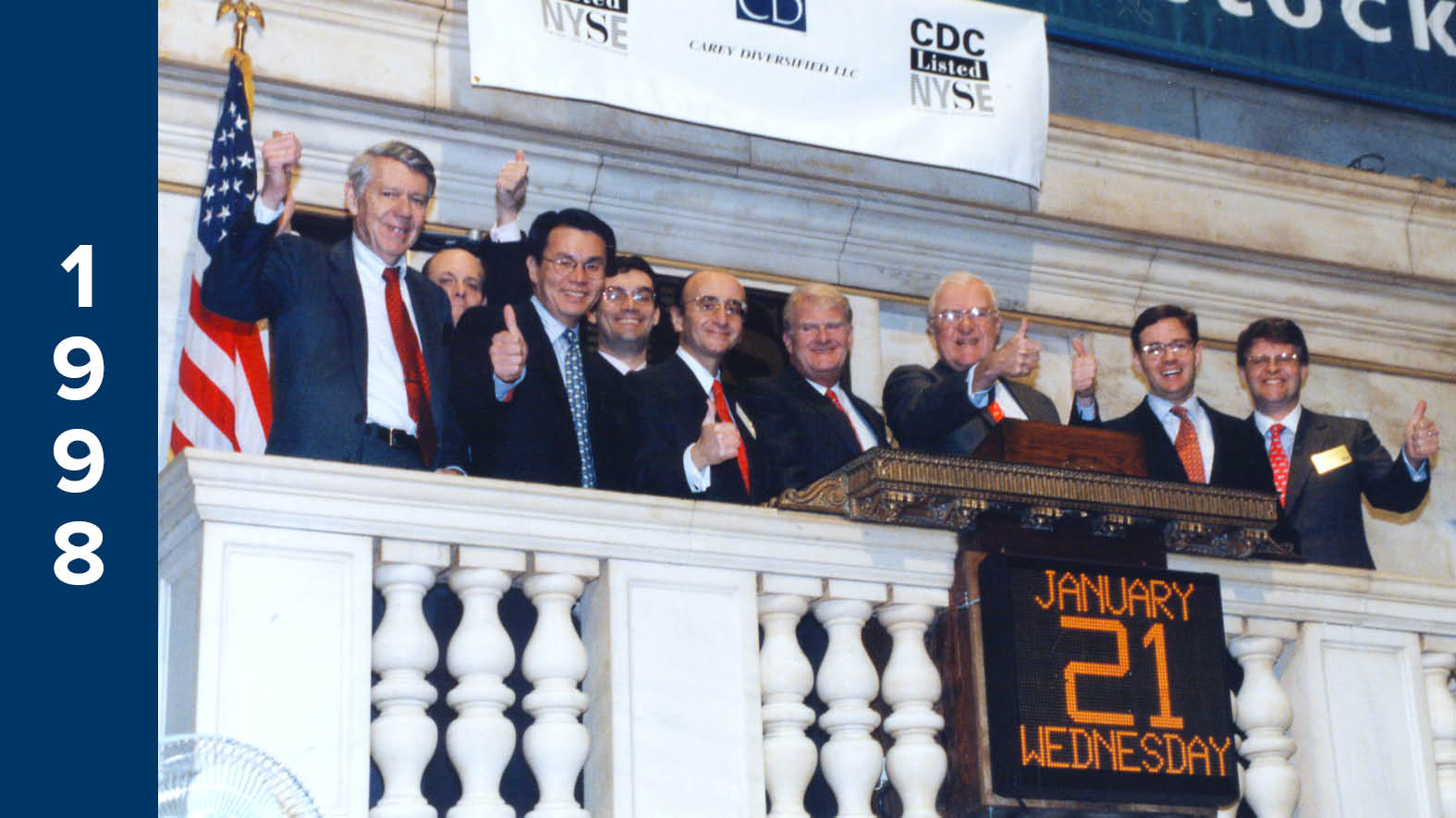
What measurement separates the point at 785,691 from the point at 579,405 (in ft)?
4.26

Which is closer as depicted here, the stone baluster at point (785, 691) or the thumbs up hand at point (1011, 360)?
the stone baluster at point (785, 691)

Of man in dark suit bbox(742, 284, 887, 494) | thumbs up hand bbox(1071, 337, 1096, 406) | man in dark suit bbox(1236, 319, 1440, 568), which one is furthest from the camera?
man in dark suit bbox(1236, 319, 1440, 568)

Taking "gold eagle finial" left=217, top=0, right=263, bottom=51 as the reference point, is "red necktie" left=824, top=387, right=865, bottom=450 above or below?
below

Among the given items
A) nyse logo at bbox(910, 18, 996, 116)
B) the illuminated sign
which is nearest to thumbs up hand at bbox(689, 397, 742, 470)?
the illuminated sign

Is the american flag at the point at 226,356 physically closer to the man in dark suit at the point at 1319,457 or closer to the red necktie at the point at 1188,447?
the red necktie at the point at 1188,447

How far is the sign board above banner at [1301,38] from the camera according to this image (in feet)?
33.1

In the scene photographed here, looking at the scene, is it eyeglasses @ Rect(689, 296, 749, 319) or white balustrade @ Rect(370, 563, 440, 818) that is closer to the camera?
white balustrade @ Rect(370, 563, 440, 818)

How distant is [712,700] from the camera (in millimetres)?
6086

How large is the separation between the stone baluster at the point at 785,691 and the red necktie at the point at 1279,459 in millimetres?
2582

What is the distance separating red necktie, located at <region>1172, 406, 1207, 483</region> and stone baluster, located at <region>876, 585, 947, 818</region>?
1916 mm

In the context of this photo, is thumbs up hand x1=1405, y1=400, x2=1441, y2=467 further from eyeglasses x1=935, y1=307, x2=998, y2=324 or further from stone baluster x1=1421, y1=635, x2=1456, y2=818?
eyeglasses x1=935, y1=307, x2=998, y2=324

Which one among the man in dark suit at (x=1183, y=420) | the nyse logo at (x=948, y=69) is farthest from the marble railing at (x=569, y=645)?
the nyse logo at (x=948, y=69)

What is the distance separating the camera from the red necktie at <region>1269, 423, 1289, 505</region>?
27.0 feet

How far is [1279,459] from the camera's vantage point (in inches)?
328
